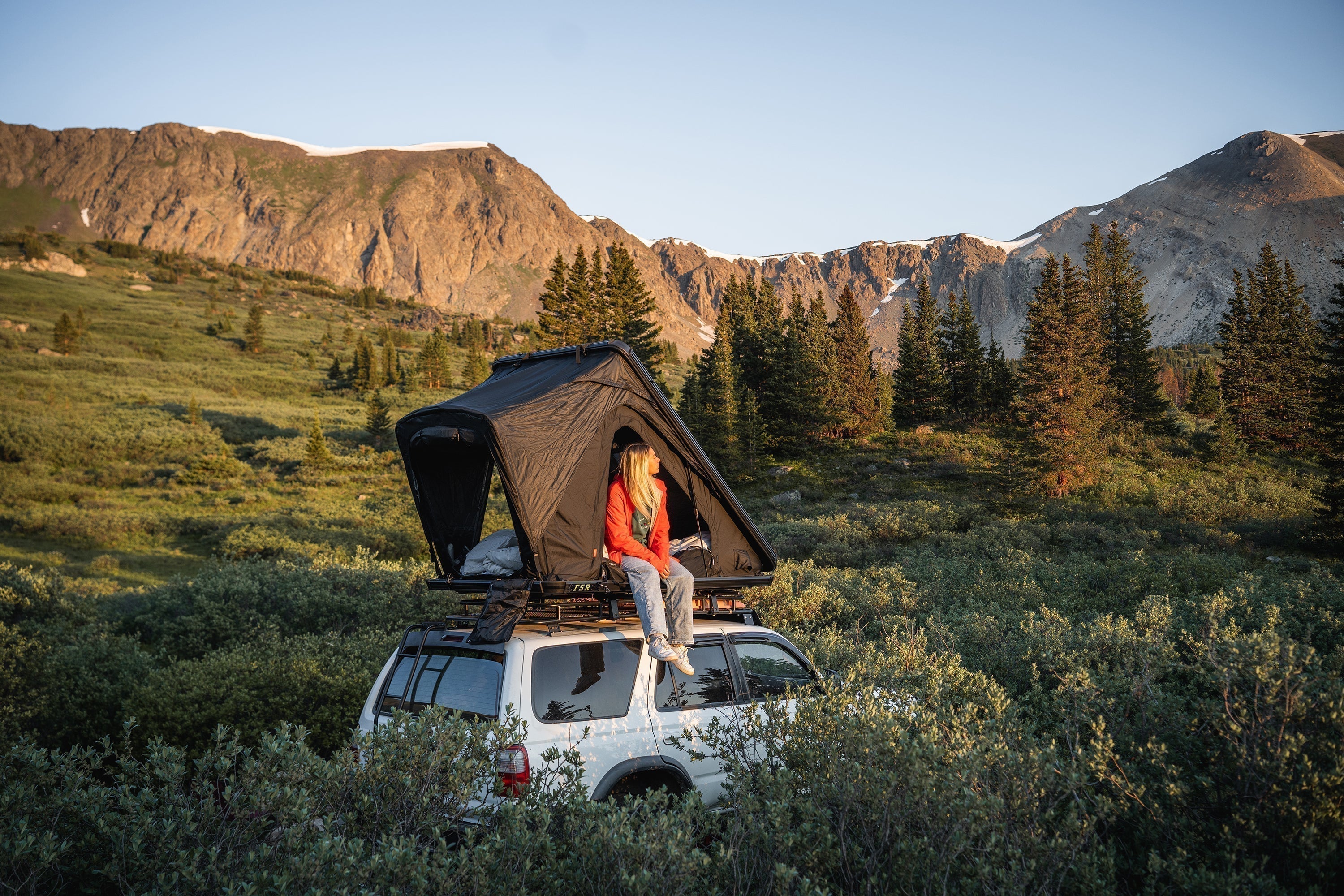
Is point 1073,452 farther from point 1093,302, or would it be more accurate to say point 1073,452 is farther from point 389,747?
point 389,747

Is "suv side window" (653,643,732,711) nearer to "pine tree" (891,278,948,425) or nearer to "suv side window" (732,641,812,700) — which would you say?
"suv side window" (732,641,812,700)

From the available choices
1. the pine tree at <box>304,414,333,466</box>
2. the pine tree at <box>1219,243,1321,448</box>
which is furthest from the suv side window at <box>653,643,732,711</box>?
the pine tree at <box>1219,243,1321,448</box>

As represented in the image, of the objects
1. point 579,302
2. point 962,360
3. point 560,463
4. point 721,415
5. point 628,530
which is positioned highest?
point 579,302

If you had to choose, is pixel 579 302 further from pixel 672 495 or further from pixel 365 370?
pixel 365 370

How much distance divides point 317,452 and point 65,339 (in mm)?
45586

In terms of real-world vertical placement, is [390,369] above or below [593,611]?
above

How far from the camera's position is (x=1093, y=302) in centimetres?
4794

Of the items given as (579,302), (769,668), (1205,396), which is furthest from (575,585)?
(1205,396)

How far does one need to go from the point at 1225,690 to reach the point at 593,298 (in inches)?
1637

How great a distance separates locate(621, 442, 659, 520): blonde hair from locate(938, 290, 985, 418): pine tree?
167 ft

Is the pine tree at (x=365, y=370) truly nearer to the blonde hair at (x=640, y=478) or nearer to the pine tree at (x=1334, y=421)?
the pine tree at (x=1334, y=421)

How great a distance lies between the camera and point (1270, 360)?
46.7 metres

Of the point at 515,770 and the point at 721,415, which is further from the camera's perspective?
the point at 721,415

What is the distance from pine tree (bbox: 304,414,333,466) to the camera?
41188mm
